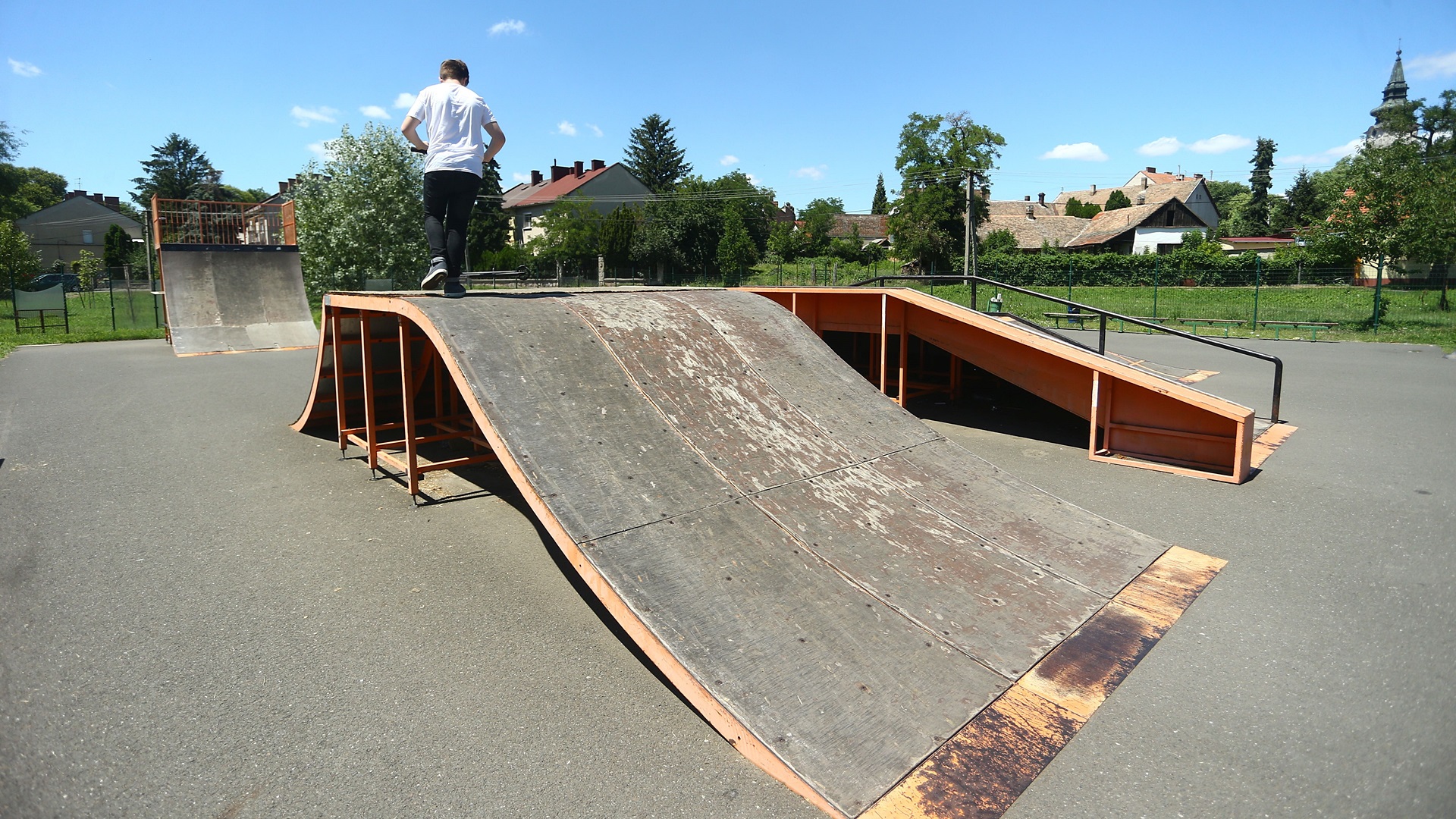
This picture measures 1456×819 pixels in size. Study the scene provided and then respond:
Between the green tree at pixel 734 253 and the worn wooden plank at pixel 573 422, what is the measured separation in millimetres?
36396

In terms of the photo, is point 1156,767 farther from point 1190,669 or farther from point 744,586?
point 744,586

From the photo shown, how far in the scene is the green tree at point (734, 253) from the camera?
4306 centimetres

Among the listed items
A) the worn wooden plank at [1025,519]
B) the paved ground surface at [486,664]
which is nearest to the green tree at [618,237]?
the paved ground surface at [486,664]

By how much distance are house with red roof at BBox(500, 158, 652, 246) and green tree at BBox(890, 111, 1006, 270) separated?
78.0 feet

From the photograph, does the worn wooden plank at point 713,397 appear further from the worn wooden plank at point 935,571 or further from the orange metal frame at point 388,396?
the orange metal frame at point 388,396

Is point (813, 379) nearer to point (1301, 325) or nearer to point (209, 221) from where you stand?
point (209, 221)

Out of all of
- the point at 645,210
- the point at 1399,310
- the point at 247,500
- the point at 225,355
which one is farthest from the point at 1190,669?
the point at 645,210

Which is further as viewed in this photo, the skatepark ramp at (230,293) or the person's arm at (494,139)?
the skatepark ramp at (230,293)

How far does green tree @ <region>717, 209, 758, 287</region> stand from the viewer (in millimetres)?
43062

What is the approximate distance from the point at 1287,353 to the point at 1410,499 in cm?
1187

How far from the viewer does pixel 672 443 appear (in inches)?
190

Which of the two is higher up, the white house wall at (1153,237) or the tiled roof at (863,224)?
the tiled roof at (863,224)

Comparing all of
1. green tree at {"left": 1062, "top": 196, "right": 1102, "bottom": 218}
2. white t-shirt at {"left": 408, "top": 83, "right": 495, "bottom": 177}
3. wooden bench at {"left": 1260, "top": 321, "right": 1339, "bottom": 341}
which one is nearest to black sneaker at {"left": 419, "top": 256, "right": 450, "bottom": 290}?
white t-shirt at {"left": 408, "top": 83, "right": 495, "bottom": 177}

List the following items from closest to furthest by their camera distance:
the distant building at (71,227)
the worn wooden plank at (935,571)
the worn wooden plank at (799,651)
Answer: the worn wooden plank at (799,651) < the worn wooden plank at (935,571) < the distant building at (71,227)
